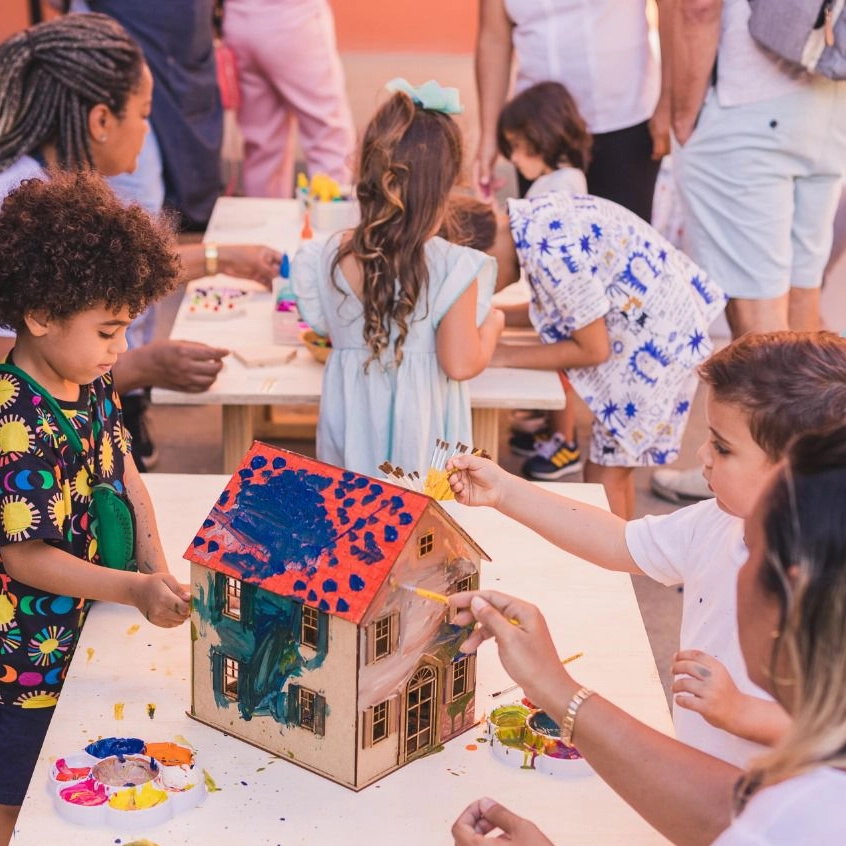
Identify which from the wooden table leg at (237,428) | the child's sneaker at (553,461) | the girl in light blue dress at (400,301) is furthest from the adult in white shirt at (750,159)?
the wooden table leg at (237,428)

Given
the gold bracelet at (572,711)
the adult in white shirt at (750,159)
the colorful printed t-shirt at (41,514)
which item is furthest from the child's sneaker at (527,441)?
the gold bracelet at (572,711)

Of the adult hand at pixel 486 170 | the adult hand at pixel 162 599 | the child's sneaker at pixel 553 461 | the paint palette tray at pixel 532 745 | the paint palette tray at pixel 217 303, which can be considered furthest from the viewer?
the adult hand at pixel 486 170

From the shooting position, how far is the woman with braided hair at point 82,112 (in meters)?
2.74

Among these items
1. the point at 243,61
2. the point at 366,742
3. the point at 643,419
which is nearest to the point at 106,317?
the point at 366,742

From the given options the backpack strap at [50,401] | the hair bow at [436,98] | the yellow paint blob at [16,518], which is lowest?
the yellow paint blob at [16,518]

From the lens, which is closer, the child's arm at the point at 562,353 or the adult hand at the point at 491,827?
the adult hand at the point at 491,827

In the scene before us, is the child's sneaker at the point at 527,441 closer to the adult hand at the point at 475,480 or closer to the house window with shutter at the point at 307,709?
the adult hand at the point at 475,480

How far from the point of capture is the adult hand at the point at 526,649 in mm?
1377

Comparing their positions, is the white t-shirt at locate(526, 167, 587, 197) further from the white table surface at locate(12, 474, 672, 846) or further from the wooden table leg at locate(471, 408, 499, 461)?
the white table surface at locate(12, 474, 672, 846)

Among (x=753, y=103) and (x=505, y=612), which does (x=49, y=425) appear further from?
(x=753, y=103)

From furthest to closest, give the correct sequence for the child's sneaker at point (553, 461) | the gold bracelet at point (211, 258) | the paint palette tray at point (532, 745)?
the child's sneaker at point (553, 461) < the gold bracelet at point (211, 258) < the paint palette tray at point (532, 745)

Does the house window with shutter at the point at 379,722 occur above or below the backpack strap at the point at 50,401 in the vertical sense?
below

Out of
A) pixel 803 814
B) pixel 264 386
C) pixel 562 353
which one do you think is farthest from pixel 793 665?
pixel 562 353

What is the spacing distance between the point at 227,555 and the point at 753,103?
8.15 ft
